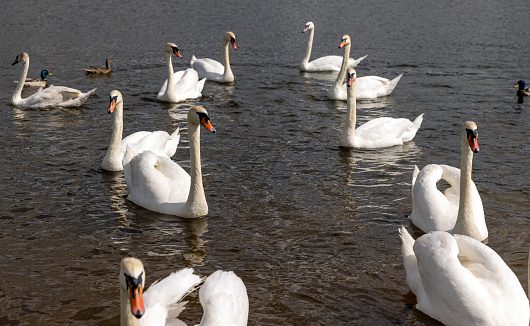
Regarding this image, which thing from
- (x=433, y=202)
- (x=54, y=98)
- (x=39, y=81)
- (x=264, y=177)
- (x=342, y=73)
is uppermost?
(x=342, y=73)

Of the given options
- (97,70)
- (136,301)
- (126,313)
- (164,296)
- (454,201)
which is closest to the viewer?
(136,301)

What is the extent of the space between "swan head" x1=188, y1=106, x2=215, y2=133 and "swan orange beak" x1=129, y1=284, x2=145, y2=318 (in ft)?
13.8

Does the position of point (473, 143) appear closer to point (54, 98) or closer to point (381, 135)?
point (381, 135)

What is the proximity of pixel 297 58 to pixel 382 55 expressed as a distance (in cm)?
250

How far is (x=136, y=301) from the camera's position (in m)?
4.62

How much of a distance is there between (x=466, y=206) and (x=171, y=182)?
12.6ft

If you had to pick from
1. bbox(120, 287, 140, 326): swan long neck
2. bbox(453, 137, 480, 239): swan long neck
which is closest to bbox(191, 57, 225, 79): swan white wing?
bbox(453, 137, 480, 239): swan long neck

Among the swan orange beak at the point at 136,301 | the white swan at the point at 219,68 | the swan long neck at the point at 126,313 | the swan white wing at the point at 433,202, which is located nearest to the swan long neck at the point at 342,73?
the white swan at the point at 219,68

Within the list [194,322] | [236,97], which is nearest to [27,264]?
[194,322]

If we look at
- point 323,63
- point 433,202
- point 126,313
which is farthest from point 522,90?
point 126,313

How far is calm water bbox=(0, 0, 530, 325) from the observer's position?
23.4ft

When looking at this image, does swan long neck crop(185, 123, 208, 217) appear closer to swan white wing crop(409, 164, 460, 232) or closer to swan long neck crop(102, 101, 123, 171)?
swan long neck crop(102, 101, 123, 171)

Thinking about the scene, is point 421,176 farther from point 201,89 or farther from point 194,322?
point 201,89

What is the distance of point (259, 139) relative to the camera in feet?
41.4
